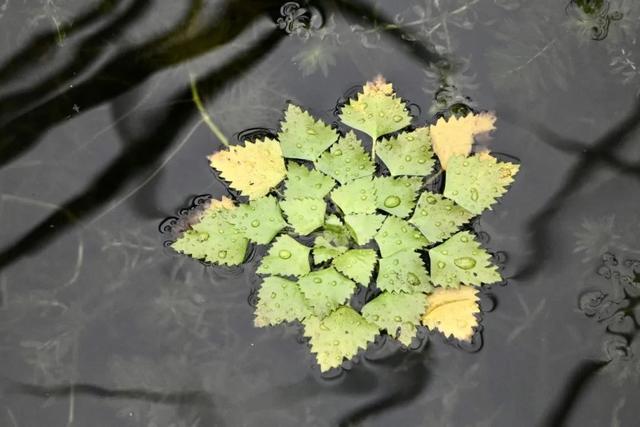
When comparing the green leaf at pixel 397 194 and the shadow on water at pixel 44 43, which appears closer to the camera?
the green leaf at pixel 397 194

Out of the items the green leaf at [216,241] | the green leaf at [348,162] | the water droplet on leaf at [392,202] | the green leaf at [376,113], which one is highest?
the green leaf at [376,113]

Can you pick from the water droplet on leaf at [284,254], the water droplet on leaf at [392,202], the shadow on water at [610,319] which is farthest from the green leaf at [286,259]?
the shadow on water at [610,319]

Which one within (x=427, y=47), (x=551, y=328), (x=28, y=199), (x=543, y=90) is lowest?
(x=551, y=328)

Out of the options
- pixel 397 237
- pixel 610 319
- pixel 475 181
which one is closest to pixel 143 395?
pixel 397 237

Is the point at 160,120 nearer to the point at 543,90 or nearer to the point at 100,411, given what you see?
the point at 100,411

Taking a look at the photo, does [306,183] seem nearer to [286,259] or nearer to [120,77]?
[286,259]

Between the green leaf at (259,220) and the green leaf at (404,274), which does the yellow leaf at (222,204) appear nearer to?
the green leaf at (259,220)

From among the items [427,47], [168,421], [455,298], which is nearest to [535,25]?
[427,47]
